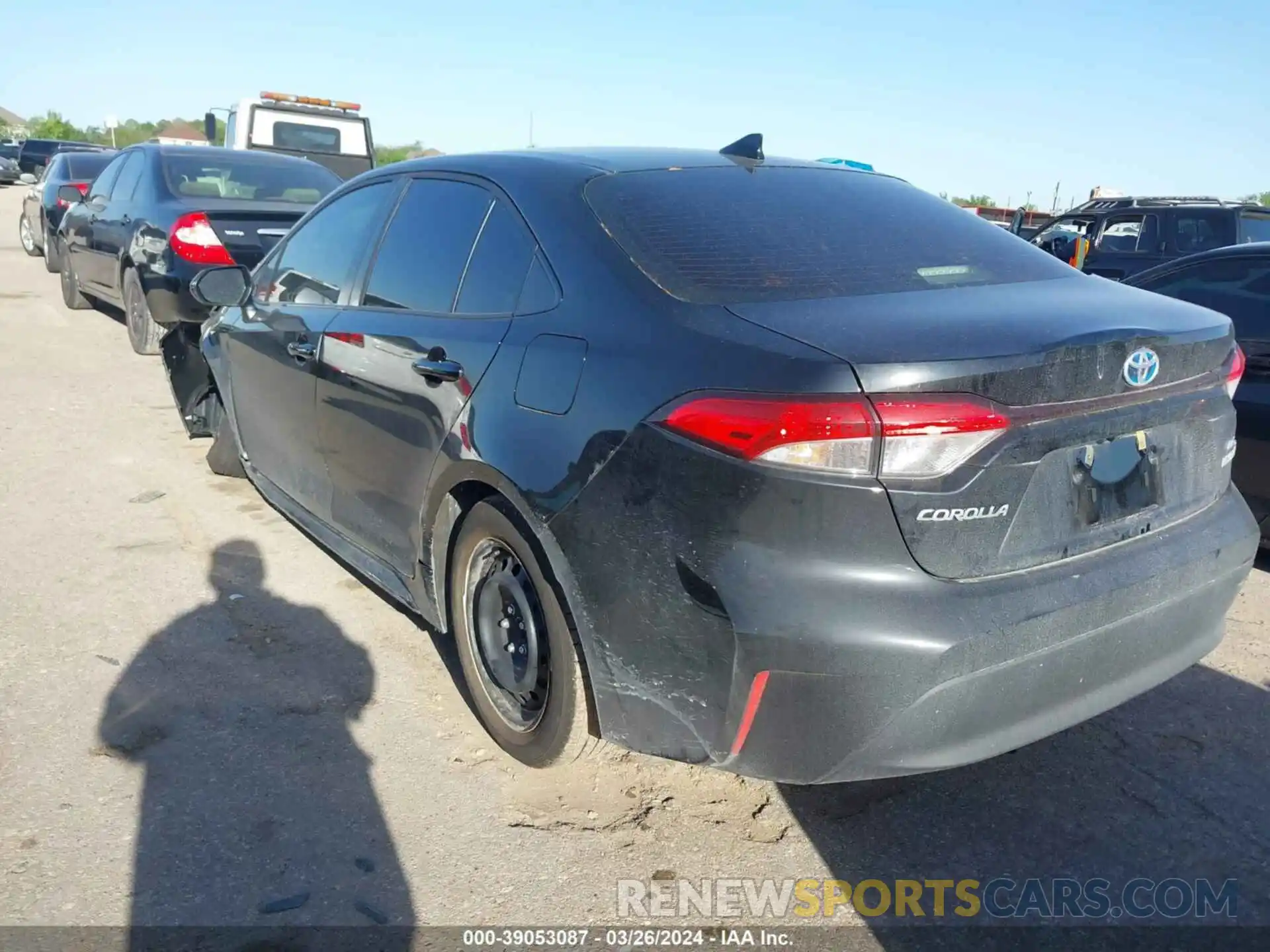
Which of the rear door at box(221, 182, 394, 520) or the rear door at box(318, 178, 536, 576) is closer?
the rear door at box(318, 178, 536, 576)

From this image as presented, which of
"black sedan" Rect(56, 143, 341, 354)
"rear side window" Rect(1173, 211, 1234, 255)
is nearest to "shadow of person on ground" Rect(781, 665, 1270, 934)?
"black sedan" Rect(56, 143, 341, 354)

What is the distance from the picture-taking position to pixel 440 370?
9.80 feet

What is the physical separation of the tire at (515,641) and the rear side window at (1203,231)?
9317 mm

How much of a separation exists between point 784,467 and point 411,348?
149 centimetres

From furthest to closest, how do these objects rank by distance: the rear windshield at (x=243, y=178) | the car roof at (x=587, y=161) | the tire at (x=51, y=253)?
1. the tire at (x=51, y=253)
2. the rear windshield at (x=243, y=178)
3. the car roof at (x=587, y=161)

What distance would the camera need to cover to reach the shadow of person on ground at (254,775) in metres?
2.48

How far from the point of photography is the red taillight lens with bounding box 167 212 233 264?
7.60m

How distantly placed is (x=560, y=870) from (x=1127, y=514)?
1.63m

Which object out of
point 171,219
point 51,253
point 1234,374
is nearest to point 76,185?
point 51,253

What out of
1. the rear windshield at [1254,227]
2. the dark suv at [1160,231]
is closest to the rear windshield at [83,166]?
the dark suv at [1160,231]

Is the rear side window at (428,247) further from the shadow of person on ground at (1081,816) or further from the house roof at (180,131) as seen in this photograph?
the house roof at (180,131)

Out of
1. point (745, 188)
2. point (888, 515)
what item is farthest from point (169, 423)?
point (888, 515)

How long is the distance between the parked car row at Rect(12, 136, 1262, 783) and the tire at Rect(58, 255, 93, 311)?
9090 mm

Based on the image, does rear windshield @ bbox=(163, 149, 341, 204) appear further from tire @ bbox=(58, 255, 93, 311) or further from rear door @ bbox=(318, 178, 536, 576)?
rear door @ bbox=(318, 178, 536, 576)
